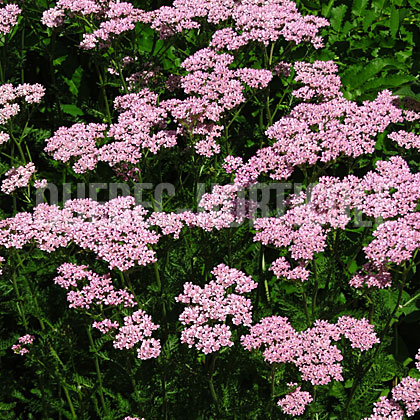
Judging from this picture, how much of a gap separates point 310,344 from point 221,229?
3.80 feet

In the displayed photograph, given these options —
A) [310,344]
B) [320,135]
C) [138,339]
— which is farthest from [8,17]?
[310,344]

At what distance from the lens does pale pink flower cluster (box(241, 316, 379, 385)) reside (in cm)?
355

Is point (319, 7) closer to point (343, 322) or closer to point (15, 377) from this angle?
point (343, 322)

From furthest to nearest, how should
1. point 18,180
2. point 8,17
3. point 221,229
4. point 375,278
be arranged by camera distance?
point 8,17 → point 18,180 → point 221,229 → point 375,278

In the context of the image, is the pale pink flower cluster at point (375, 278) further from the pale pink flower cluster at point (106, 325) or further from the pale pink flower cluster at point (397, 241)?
the pale pink flower cluster at point (106, 325)

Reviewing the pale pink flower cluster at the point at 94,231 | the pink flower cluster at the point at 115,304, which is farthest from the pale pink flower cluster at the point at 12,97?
the pink flower cluster at the point at 115,304

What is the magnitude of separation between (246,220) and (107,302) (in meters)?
1.36

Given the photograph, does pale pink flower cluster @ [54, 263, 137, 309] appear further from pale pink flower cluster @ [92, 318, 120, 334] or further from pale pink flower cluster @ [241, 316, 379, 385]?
pale pink flower cluster @ [241, 316, 379, 385]

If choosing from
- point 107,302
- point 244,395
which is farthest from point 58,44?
point 244,395

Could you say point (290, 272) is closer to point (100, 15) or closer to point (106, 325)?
point (106, 325)

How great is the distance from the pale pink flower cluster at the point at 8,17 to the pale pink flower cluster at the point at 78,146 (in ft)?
4.03

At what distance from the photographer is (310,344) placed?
364 cm

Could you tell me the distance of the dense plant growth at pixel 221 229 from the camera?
3848 millimetres

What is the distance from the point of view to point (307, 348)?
142 inches
